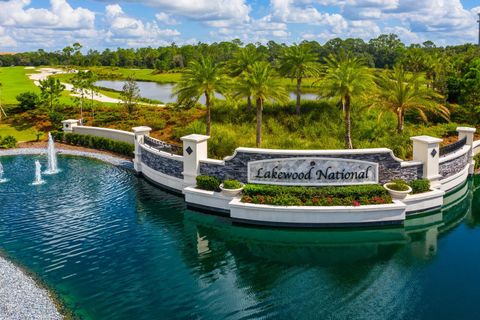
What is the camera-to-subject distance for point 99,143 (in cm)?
3422

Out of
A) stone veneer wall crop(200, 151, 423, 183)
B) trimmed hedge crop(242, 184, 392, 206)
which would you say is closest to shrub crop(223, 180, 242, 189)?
trimmed hedge crop(242, 184, 392, 206)

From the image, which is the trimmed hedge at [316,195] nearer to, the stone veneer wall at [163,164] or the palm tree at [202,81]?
→ the stone veneer wall at [163,164]

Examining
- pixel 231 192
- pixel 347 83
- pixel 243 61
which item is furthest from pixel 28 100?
pixel 347 83

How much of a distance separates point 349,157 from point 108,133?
21.5 meters

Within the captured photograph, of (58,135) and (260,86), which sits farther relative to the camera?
(58,135)

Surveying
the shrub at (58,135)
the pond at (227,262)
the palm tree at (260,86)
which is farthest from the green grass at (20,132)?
the palm tree at (260,86)

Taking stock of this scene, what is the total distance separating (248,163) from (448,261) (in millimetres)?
9362

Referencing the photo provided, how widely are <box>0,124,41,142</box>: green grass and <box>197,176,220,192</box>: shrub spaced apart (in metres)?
23.4

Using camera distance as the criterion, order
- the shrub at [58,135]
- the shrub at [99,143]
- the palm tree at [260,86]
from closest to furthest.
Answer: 1. the palm tree at [260,86]
2. the shrub at [99,143]
3. the shrub at [58,135]

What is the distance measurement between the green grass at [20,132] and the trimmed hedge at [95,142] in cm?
283

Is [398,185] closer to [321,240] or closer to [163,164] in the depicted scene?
[321,240]

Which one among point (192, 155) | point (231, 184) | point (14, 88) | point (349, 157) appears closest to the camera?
point (349, 157)

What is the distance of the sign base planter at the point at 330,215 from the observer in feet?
59.7

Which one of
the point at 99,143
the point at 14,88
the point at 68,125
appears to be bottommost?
the point at 99,143
